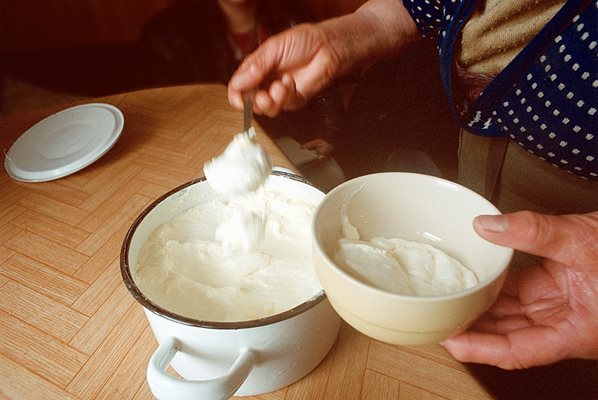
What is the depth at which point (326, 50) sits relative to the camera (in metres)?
0.74

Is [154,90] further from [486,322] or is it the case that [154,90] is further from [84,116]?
[486,322]

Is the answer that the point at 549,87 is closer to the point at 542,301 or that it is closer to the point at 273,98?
the point at 542,301

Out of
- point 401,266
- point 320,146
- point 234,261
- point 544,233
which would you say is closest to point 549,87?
point 544,233

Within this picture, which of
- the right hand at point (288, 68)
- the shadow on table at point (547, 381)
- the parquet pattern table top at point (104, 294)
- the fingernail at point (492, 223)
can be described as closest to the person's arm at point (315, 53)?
the right hand at point (288, 68)

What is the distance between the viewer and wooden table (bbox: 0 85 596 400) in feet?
1.64

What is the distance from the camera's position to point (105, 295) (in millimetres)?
620

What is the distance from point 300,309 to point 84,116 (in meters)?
0.81

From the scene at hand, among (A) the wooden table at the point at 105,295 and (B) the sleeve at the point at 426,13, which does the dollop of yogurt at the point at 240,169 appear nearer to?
(A) the wooden table at the point at 105,295

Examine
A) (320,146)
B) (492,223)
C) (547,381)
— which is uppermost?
(492,223)

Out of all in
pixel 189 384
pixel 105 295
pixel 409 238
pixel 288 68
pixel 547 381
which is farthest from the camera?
pixel 547 381

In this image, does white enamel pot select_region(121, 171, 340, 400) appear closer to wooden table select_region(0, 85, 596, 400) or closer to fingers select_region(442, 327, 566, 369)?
wooden table select_region(0, 85, 596, 400)

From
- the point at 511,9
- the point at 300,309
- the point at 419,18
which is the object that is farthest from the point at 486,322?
the point at 419,18

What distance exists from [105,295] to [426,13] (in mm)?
684

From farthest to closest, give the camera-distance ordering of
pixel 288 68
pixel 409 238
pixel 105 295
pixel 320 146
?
1. pixel 320 146
2. pixel 288 68
3. pixel 105 295
4. pixel 409 238
